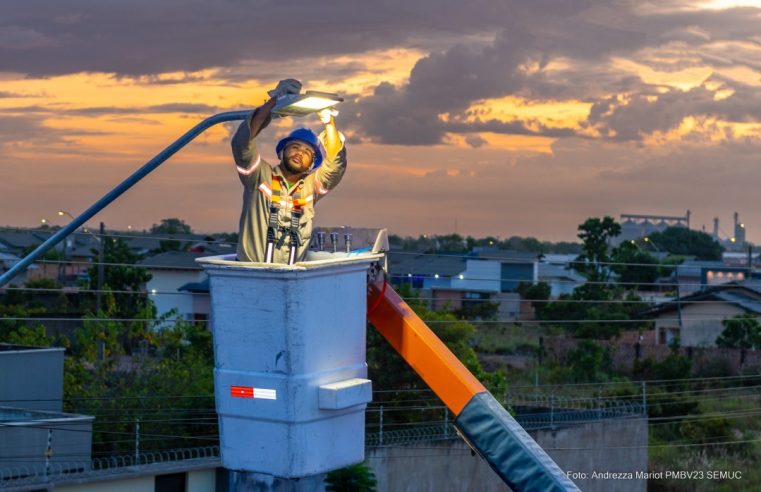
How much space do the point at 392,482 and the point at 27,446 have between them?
8.06 metres

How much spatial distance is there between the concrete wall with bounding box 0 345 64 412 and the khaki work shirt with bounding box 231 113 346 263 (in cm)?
1731

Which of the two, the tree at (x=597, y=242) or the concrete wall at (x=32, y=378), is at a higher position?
the tree at (x=597, y=242)

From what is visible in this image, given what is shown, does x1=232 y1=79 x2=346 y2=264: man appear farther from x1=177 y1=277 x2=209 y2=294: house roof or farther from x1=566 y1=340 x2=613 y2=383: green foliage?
x1=177 y1=277 x2=209 y2=294: house roof

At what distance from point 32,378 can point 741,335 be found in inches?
1752

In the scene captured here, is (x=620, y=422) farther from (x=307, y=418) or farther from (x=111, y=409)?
(x=307, y=418)

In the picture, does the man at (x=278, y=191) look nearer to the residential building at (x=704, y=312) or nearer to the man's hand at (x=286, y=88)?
the man's hand at (x=286, y=88)

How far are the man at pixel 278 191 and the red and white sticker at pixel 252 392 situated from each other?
1.17m

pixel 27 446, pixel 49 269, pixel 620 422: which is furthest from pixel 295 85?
pixel 49 269

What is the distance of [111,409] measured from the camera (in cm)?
3122

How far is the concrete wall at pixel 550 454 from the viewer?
94.3 ft

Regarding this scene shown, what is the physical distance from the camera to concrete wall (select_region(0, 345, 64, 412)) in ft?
92.0

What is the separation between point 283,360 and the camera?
1083 cm

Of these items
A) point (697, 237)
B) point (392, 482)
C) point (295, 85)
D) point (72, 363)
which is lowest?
point (392, 482)

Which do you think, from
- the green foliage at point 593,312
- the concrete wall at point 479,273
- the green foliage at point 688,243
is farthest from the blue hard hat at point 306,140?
the green foliage at point 688,243
